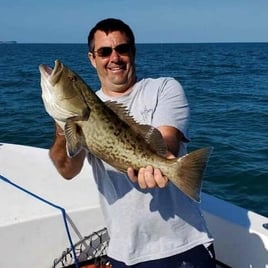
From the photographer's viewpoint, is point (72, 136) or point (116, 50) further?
point (116, 50)

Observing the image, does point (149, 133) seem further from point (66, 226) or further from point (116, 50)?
point (66, 226)

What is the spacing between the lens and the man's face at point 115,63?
315 centimetres

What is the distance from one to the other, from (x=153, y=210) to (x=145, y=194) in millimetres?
107

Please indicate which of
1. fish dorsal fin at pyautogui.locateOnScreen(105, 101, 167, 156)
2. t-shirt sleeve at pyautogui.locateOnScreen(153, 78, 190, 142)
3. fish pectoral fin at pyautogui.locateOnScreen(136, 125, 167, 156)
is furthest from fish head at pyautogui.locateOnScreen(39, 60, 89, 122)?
t-shirt sleeve at pyautogui.locateOnScreen(153, 78, 190, 142)

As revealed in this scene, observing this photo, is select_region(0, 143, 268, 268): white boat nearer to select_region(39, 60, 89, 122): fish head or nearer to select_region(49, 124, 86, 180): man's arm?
select_region(49, 124, 86, 180): man's arm

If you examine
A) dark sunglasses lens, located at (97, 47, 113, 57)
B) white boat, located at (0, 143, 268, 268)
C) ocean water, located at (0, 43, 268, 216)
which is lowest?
ocean water, located at (0, 43, 268, 216)

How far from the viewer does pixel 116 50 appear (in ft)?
10.4

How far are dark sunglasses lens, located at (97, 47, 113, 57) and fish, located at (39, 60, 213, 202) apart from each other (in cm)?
54

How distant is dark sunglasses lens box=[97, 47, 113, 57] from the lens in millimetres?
3170

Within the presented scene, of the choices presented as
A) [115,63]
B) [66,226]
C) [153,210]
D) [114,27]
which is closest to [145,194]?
[153,210]

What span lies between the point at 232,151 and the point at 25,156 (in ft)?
23.4

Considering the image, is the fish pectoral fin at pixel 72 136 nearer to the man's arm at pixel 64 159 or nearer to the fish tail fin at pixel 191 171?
the man's arm at pixel 64 159

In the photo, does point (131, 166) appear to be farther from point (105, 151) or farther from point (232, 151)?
point (232, 151)

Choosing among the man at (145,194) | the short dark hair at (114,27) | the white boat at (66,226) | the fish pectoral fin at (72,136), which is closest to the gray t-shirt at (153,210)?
the man at (145,194)
